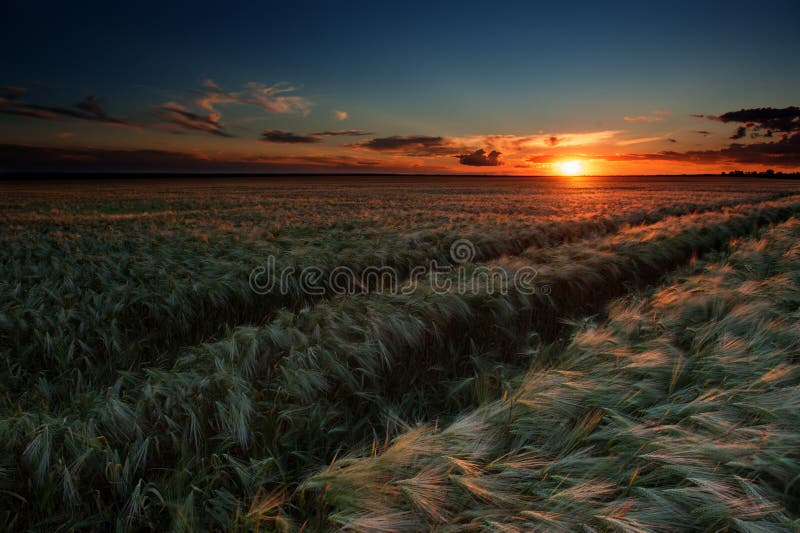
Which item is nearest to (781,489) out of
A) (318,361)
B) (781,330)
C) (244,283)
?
(781,330)

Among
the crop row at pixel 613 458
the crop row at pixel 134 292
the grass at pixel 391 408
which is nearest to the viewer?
the crop row at pixel 613 458

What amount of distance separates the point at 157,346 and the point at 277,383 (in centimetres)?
247

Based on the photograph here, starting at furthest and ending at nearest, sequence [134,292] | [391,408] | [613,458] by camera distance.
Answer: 1. [134,292]
2. [391,408]
3. [613,458]

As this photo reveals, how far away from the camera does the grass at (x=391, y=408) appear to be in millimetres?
1549

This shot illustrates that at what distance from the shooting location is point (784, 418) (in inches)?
71.3

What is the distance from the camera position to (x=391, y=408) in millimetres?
2789

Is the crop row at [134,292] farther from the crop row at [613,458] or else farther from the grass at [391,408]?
the crop row at [613,458]

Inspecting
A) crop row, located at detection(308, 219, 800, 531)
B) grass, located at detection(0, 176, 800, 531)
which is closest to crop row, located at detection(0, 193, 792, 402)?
grass, located at detection(0, 176, 800, 531)

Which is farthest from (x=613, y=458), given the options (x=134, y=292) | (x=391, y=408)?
(x=134, y=292)

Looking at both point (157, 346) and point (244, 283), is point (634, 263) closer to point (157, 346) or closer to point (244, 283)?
point (244, 283)

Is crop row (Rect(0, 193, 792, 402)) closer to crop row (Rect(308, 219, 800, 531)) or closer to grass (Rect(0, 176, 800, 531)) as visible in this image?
grass (Rect(0, 176, 800, 531))

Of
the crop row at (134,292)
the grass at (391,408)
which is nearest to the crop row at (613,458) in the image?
the grass at (391,408)

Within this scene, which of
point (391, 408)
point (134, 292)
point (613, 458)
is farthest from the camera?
point (134, 292)

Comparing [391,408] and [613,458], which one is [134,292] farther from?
[613,458]
